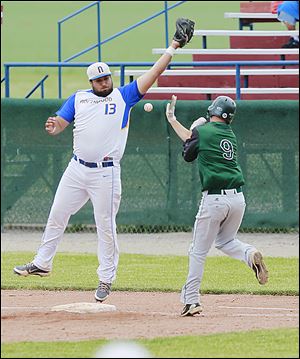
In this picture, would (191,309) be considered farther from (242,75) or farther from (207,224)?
(242,75)

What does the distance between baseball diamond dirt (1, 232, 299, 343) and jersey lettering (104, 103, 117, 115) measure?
6.05ft

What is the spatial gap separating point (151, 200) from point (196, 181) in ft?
2.58

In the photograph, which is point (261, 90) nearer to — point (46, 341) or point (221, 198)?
point (221, 198)

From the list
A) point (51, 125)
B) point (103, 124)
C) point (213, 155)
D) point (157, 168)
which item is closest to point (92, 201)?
point (103, 124)

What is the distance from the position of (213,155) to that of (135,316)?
5.20 ft

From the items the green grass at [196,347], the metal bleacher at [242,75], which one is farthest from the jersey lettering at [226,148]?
the metal bleacher at [242,75]

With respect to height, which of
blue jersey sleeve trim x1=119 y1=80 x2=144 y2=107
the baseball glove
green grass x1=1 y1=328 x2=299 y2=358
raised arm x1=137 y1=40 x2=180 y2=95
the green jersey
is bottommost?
green grass x1=1 y1=328 x2=299 y2=358

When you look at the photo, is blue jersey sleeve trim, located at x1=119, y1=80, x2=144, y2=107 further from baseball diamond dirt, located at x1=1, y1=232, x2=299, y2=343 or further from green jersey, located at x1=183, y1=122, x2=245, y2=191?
baseball diamond dirt, located at x1=1, y1=232, x2=299, y2=343

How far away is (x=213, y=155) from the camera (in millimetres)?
9992

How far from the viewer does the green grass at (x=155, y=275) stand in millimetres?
12586

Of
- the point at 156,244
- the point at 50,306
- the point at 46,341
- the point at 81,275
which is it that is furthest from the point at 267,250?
the point at 46,341

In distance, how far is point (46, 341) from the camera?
342 inches

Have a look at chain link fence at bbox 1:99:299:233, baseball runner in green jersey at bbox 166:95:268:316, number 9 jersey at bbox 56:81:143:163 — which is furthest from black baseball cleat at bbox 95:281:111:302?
chain link fence at bbox 1:99:299:233

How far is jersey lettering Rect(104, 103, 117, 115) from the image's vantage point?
1062cm
